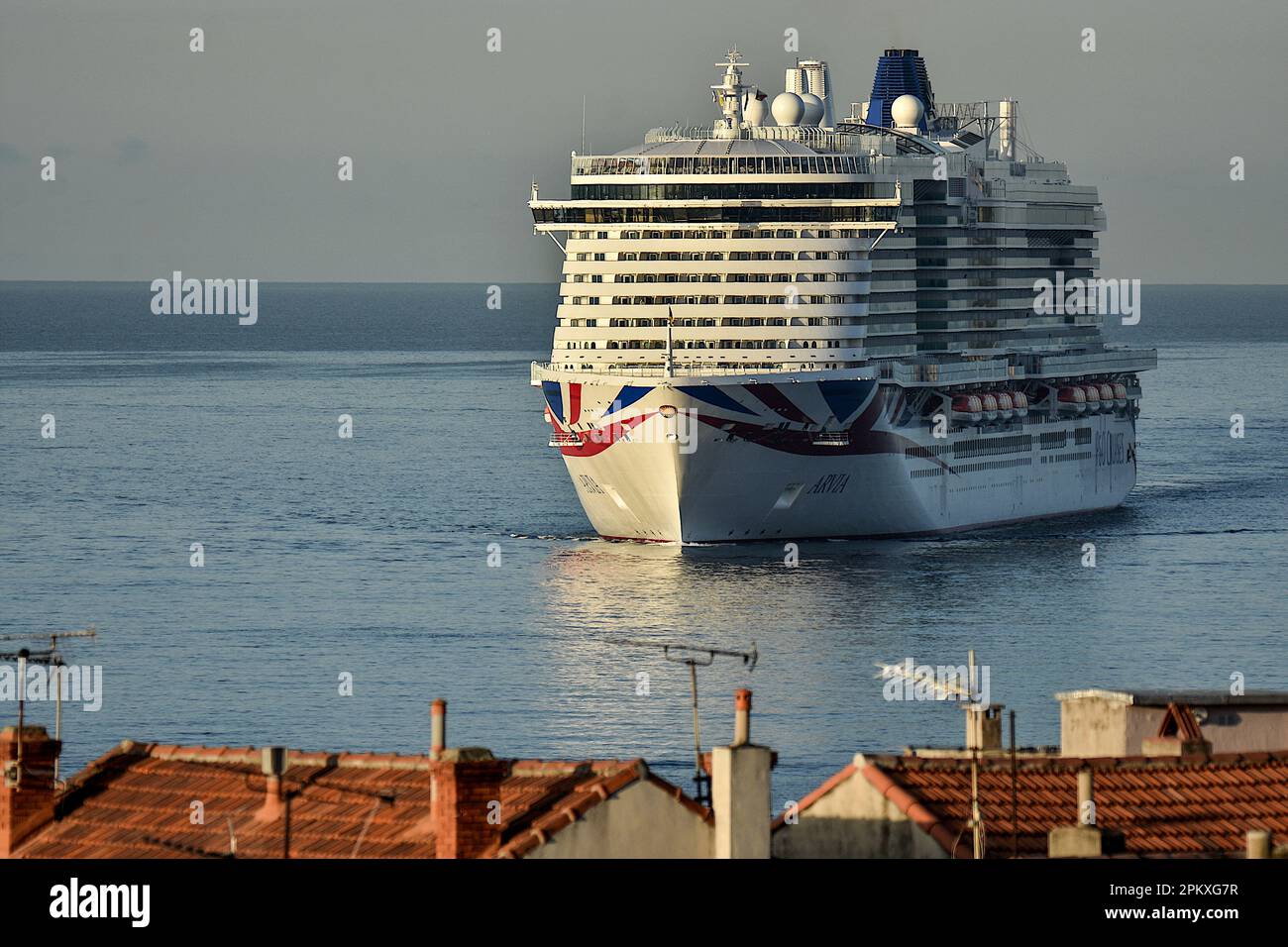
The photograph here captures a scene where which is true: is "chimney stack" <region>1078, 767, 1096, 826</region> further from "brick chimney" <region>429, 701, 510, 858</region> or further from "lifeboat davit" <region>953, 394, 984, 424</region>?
"lifeboat davit" <region>953, 394, 984, 424</region>

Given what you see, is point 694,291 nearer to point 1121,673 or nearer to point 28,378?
point 1121,673

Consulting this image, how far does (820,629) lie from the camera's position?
208 feet

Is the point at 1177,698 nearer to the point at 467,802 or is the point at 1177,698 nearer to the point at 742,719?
the point at 742,719

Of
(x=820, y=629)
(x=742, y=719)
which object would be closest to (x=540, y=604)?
(x=820, y=629)

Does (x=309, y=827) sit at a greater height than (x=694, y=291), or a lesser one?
lesser

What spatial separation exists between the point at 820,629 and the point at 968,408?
20123mm

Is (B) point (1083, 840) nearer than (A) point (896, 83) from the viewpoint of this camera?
Yes

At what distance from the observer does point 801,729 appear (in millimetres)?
50562

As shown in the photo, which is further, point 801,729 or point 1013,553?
point 1013,553

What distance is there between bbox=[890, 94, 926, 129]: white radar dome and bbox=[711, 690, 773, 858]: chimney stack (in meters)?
70.6

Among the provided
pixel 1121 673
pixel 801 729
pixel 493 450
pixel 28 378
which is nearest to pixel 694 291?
pixel 1121 673

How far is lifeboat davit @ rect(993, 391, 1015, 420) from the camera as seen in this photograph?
84688mm

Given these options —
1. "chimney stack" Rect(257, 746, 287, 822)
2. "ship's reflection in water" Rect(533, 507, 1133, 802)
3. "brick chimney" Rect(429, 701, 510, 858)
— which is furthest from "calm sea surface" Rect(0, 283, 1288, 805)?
"brick chimney" Rect(429, 701, 510, 858)
